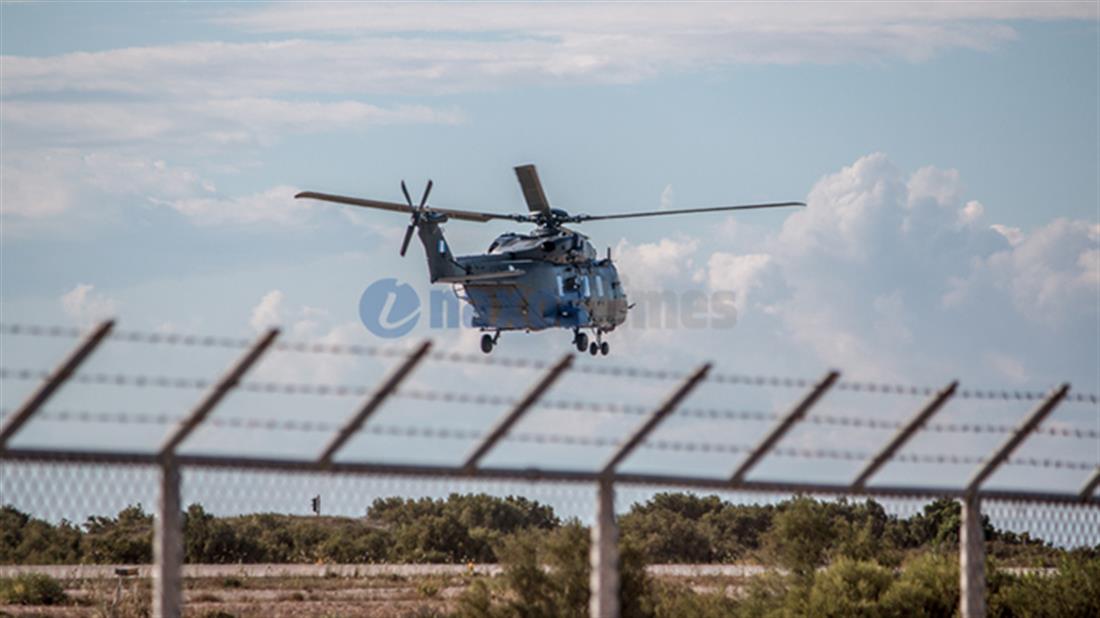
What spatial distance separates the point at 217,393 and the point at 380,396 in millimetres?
853

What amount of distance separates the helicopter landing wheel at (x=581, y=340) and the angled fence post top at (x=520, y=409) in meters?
38.9

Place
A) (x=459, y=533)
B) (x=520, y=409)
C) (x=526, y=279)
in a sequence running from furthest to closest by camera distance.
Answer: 1. (x=526, y=279)
2. (x=459, y=533)
3. (x=520, y=409)

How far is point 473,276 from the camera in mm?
45938

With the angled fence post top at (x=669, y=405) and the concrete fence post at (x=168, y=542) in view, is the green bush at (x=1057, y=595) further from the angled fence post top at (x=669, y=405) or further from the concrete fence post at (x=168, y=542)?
the concrete fence post at (x=168, y=542)

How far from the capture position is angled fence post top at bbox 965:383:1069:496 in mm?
12070

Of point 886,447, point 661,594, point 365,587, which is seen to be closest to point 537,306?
point 365,587

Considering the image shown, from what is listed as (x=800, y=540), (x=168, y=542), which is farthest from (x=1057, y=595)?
(x=168, y=542)

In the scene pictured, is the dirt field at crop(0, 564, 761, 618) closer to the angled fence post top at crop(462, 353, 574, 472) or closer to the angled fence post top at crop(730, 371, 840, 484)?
the angled fence post top at crop(730, 371, 840, 484)

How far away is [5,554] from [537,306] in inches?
805

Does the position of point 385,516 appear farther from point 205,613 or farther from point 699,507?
point 205,613

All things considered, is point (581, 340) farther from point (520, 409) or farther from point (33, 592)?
point (520, 409)

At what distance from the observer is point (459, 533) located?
44.2 metres

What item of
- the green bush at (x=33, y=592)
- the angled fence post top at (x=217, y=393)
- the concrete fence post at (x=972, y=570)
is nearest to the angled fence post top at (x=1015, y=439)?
the concrete fence post at (x=972, y=570)

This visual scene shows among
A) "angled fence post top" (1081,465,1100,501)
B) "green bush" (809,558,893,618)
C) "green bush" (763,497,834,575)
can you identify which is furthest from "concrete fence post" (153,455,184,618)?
"green bush" (763,497,834,575)
